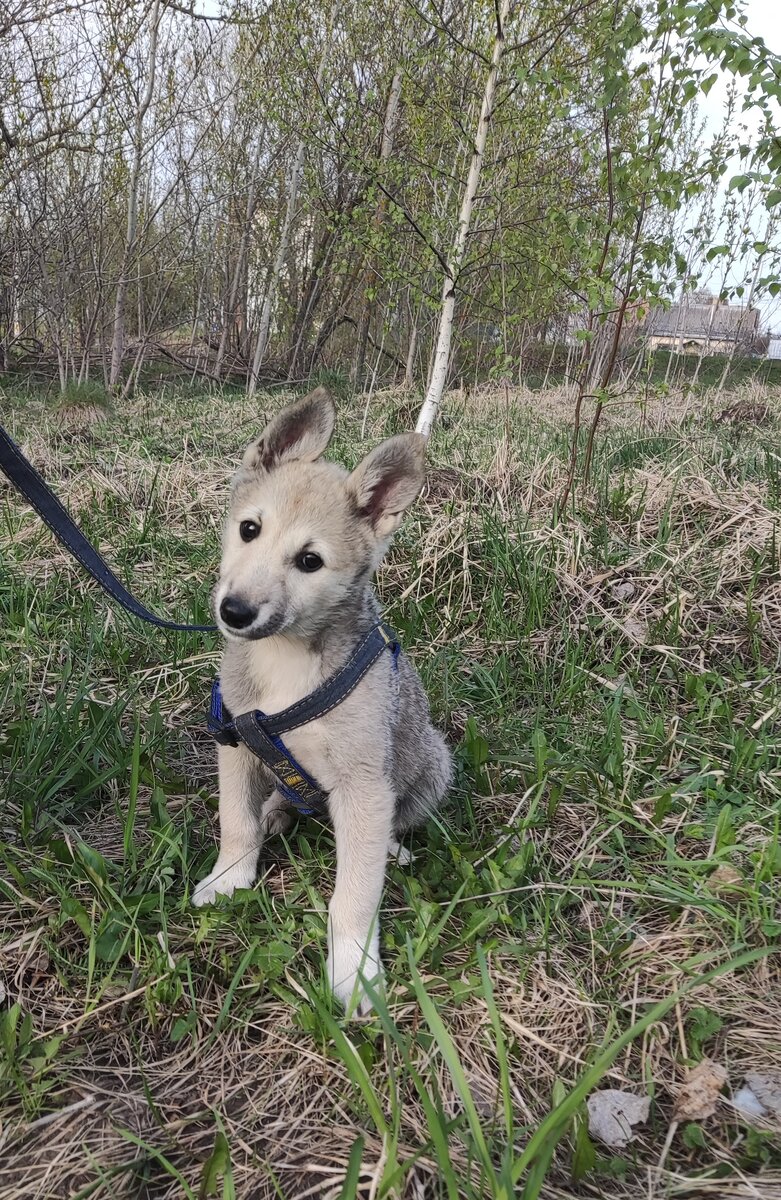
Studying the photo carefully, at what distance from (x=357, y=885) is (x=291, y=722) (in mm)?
485

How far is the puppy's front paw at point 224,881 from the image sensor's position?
2238 mm

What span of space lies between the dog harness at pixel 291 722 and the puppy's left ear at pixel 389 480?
1.22 feet

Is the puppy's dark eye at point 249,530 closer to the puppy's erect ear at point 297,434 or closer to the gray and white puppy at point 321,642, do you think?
the gray and white puppy at point 321,642

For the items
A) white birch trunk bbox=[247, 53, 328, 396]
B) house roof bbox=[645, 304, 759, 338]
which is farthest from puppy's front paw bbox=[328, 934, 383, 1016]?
house roof bbox=[645, 304, 759, 338]

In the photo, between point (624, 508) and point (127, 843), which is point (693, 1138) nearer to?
point (127, 843)

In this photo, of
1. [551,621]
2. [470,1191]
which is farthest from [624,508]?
[470,1191]

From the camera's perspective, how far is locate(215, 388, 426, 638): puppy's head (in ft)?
6.63

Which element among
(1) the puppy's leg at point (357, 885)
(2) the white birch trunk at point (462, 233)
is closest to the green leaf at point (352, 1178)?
(1) the puppy's leg at point (357, 885)

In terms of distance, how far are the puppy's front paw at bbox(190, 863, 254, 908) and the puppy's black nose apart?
838 millimetres

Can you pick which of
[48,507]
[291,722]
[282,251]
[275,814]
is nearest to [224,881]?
[275,814]

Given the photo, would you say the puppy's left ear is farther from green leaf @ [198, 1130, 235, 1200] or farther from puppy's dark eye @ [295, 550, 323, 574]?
green leaf @ [198, 1130, 235, 1200]

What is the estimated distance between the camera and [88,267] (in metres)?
12.6

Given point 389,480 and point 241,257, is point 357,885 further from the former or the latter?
point 241,257

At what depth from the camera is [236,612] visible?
1942 millimetres
